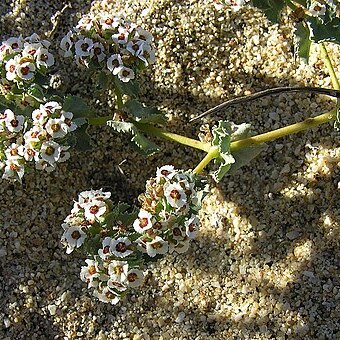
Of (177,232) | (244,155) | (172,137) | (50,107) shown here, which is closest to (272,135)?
(244,155)

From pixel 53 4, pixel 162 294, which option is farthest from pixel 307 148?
pixel 53 4

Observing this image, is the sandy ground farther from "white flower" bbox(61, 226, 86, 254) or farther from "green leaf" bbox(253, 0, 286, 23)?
"white flower" bbox(61, 226, 86, 254)

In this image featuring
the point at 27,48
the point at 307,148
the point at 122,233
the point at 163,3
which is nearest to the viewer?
the point at 122,233

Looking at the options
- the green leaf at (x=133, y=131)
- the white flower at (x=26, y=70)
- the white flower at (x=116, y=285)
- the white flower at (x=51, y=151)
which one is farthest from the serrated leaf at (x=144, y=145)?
the white flower at (x=116, y=285)

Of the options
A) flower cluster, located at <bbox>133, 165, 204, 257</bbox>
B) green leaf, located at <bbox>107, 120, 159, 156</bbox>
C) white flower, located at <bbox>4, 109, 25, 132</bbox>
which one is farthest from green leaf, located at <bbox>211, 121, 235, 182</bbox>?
white flower, located at <bbox>4, 109, 25, 132</bbox>

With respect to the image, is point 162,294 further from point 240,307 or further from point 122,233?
point 122,233

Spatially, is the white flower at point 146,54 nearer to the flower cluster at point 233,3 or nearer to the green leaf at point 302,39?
the flower cluster at point 233,3
